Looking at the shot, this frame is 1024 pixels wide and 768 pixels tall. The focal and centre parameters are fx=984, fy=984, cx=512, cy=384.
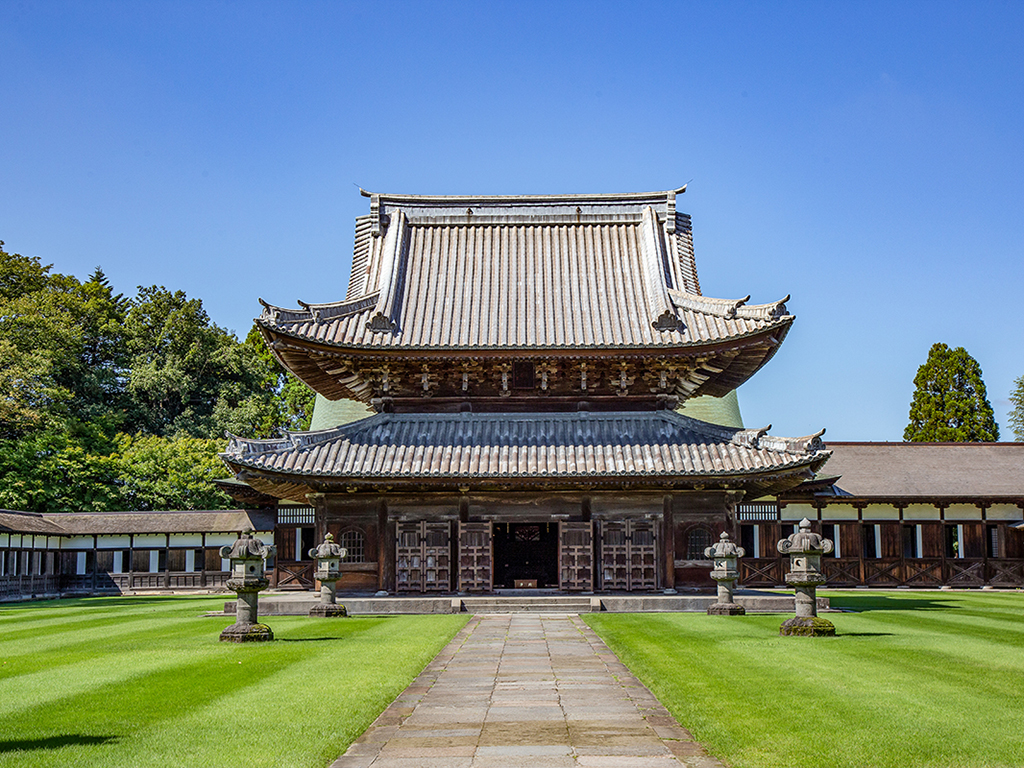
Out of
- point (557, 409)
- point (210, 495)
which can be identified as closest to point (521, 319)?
point (557, 409)

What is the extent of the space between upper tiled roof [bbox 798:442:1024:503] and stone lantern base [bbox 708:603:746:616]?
64.7 feet

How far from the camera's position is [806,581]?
18.4 metres

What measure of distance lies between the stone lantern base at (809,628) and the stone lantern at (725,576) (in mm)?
A: 5499

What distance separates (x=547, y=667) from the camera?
45.9ft

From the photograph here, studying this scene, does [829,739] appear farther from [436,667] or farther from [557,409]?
[557,409]

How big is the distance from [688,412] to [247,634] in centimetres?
3407

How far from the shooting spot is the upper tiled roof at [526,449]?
27.0 m

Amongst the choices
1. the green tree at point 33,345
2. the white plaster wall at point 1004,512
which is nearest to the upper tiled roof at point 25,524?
the green tree at point 33,345

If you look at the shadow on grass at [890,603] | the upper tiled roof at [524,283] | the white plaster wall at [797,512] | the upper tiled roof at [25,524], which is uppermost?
the upper tiled roof at [524,283]

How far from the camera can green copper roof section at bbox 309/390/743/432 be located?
1906 inches

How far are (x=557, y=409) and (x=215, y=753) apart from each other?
22218 mm

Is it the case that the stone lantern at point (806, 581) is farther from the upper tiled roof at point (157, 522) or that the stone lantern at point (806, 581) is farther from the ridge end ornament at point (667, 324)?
the upper tiled roof at point (157, 522)

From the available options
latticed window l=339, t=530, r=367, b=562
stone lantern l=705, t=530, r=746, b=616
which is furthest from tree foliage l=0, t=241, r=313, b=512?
stone lantern l=705, t=530, r=746, b=616

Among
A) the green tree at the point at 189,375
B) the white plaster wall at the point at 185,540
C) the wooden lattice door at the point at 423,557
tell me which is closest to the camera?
the wooden lattice door at the point at 423,557
